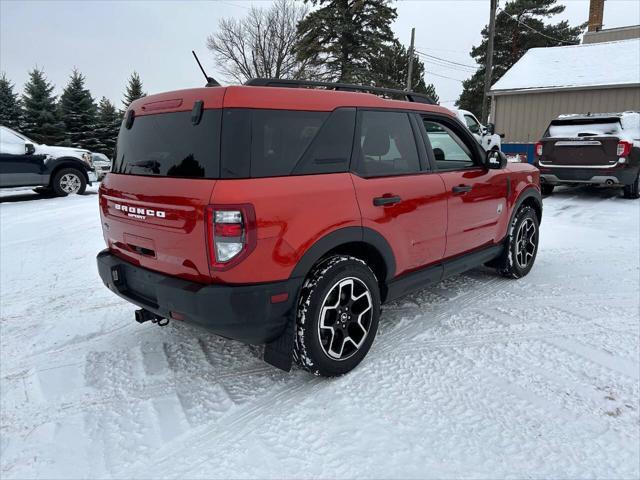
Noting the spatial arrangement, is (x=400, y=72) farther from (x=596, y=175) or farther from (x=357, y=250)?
(x=357, y=250)

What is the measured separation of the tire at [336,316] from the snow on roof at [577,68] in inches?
730

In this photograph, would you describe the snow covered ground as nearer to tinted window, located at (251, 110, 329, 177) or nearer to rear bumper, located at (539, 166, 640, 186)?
tinted window, located at (251, 110, 329, 177)

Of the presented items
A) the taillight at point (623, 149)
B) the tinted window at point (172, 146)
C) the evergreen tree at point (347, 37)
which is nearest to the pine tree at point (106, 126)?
the evergreen tree at point (347, 37)

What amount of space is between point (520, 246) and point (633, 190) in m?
6.84

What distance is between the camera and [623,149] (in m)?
8.87

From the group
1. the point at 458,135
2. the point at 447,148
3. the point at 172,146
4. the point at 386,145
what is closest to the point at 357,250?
the point at 386,145

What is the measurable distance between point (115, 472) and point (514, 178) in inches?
160

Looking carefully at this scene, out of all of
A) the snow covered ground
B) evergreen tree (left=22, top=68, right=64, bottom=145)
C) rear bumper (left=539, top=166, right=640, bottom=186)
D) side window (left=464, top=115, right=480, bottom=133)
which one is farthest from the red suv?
evergreen tree (left=22, top=68, right=64, bottom=145)

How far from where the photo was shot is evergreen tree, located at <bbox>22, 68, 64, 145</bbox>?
30359 millimetres

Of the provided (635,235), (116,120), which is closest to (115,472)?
(635,235)

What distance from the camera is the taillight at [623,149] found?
8864mm

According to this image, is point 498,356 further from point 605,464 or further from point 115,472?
point 115,472

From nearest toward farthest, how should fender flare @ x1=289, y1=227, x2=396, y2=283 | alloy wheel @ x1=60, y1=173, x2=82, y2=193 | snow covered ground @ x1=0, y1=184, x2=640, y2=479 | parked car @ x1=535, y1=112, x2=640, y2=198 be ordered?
1. snow covered ground @ x1=0, y1=184, x2=640, y2=479
2. fender flare @ x1=289, y1=227, x2=396, y2=283
3. parked car @ x1=535, y1=112, x2=640, y2=198
4. alloy wheel @ x1=60, y1=173, x2=82, y2=193

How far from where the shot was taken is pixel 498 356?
10.1 ft
